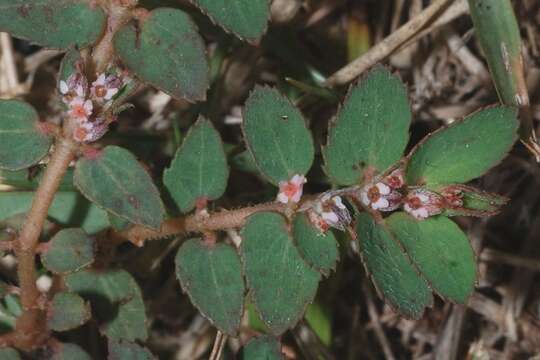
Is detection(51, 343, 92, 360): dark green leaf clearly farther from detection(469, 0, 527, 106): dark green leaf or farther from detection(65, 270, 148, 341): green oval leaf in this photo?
detection(469, 0, 527, 106): dark green leaf

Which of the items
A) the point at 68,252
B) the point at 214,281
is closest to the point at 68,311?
the point at 68,252

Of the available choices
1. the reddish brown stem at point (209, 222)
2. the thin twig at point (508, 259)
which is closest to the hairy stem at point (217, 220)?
the reddish brown stem at point (209, 222)

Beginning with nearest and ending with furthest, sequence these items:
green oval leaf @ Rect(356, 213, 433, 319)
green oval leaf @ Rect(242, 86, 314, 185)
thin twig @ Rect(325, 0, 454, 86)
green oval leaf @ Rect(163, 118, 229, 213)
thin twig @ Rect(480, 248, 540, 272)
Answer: green oval leaf @ Rect(356, 213, 433, 319), green oval leaf @ Rect(242, 86, 314, 185), green oval leaf @ Rect(163, 118, 229, 213), thin twig @ Rect(325, 0, 454, 86), thin twig @ Rect(480, 248, 540, 272)

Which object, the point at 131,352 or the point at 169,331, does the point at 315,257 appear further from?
the point at 169,331

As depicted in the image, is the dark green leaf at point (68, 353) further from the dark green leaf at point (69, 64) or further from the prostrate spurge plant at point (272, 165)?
the dark green leaf at point (69, 64)

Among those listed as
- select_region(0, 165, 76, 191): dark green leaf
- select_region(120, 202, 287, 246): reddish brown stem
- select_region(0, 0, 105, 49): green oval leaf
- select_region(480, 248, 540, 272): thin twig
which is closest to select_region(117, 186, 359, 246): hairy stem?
select_region(120, 202, 287, 246): reddish brown stem

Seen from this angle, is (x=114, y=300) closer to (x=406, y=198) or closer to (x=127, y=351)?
(x=127, y=351)
